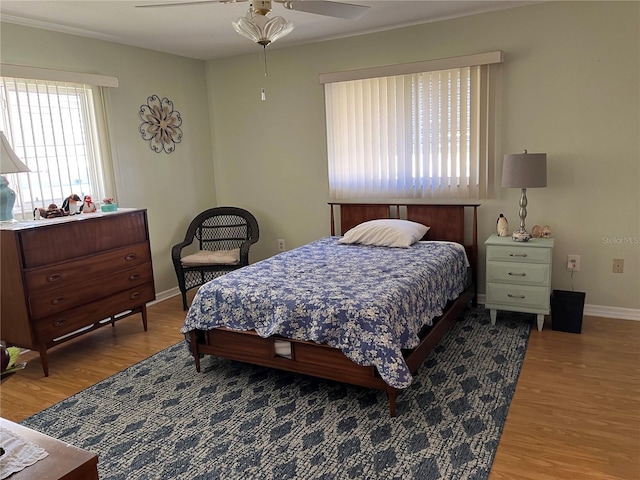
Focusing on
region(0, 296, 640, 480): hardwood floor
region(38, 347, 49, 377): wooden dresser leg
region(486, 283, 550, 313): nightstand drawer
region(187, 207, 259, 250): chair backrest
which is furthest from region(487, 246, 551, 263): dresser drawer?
region(38, 347, 49, 377): wooden dresser leg

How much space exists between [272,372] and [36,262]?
1657mm

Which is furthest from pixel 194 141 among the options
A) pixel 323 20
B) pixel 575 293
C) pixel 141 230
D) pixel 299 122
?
pixel 575 293

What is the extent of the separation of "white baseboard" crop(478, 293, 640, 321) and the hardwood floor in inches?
3.7

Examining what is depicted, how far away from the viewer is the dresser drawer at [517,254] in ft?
11.1

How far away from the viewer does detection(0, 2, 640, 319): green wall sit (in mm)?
3479

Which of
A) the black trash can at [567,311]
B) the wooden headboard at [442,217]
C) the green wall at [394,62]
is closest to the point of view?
the black trash can at [567,311]

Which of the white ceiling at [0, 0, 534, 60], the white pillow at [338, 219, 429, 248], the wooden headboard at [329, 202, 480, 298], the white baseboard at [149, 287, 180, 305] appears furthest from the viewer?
the white baseboard at [149, 287, 180, 305]

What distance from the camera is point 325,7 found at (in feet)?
8.05

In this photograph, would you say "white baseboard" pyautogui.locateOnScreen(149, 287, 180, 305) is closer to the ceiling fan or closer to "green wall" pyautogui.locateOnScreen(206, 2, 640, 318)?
"green wall" pyautogui.locateOnScreen(206, 2, 640, 318)

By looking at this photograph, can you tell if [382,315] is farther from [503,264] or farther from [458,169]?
[458,169]

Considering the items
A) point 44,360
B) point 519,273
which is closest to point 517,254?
point 519,273

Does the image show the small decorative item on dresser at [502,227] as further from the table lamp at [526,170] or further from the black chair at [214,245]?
the black chair at [214,245]

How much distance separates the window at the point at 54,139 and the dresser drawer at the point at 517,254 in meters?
3.26

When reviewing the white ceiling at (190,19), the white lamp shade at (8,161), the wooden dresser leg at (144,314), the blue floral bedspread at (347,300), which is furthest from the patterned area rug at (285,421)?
the white ceiling at (190,19)
